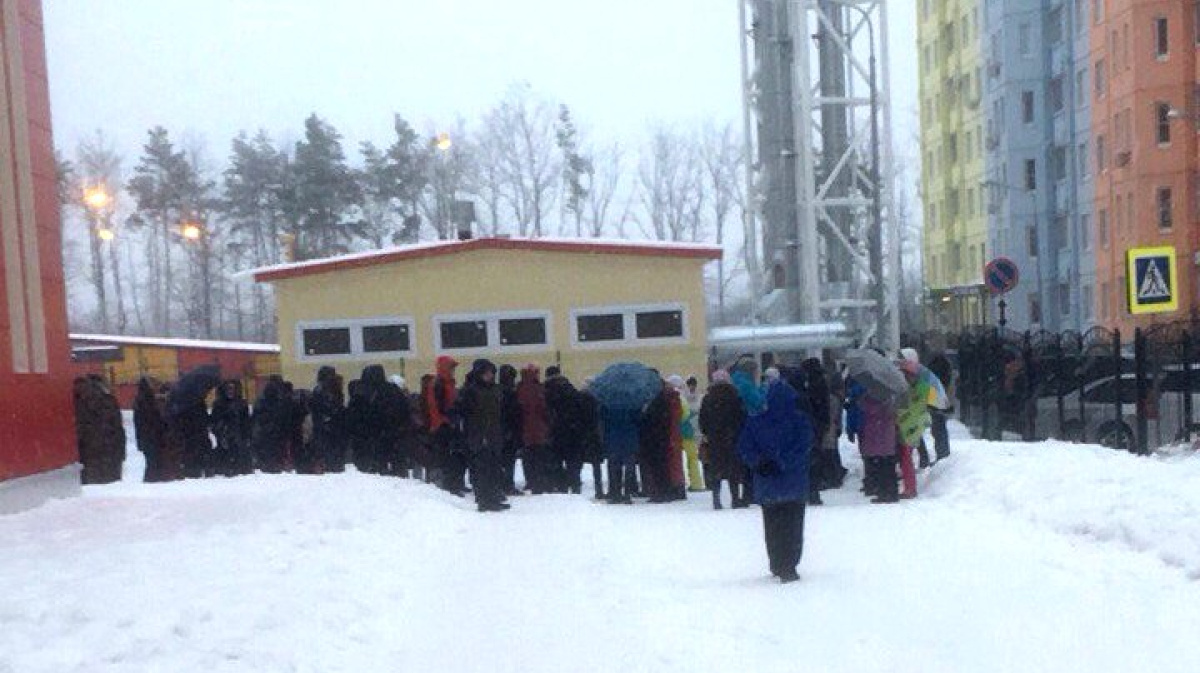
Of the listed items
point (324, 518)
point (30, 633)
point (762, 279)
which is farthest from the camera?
point (762, 279)

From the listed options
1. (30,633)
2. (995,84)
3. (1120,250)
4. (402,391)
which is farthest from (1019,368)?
(995,84)

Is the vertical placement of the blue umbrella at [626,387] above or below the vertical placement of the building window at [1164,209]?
below

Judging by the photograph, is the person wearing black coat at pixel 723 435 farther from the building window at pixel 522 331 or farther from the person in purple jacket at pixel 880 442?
the building window at pixel 522 331

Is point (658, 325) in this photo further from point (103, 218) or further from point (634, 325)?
point (103, 218)

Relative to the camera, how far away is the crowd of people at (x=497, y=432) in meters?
19.7

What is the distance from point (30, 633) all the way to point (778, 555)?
19.8 ft

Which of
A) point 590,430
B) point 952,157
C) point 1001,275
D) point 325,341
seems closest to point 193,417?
point 590,430

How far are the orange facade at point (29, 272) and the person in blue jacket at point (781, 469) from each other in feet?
25.6

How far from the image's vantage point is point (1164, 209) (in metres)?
56.8

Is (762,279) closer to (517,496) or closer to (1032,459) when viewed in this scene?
(517,496)

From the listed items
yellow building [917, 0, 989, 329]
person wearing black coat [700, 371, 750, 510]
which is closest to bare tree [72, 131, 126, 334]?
yellow building [917, 0, 989, 329]

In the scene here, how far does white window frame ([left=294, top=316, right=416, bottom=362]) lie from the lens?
35.4 m

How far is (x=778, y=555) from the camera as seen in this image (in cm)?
1241

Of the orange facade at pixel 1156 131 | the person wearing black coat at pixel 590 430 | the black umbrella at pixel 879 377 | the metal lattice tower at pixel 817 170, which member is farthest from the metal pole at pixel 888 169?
the black umbrella at pixel 879 377
